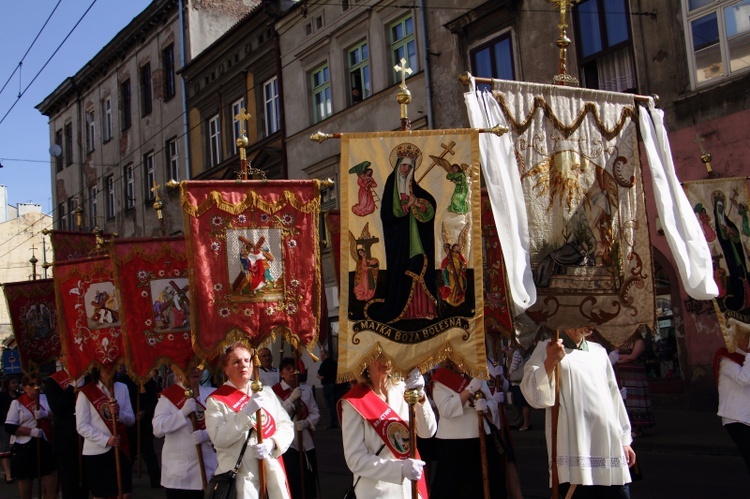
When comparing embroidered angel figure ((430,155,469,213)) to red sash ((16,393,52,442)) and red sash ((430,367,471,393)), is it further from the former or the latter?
red sash ((16,393,52,442))

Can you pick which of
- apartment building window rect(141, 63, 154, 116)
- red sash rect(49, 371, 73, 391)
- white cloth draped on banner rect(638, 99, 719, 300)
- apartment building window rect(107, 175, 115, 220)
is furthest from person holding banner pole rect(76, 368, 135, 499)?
apartment building window rect(107, 175, 115, 220)

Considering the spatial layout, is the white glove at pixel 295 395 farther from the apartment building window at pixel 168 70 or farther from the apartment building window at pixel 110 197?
the apartment building window at pixel 110 197

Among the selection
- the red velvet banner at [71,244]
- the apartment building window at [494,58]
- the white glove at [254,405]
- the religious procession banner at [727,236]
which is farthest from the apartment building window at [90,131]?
the white glove at [254,405]

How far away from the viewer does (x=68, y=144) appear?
136ft

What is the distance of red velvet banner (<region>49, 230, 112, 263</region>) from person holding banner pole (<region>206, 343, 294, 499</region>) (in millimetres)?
5136

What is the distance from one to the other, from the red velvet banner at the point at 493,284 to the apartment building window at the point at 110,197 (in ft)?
99.2

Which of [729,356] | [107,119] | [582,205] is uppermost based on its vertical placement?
[107,119]

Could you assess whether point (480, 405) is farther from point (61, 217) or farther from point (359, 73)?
point (61, 217)

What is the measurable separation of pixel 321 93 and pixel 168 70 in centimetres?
1077

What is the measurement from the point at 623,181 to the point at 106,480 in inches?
239

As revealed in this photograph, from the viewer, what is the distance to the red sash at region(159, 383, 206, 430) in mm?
7992

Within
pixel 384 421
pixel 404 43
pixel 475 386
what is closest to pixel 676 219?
pixel 475 386

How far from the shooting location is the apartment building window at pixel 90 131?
38.7 m

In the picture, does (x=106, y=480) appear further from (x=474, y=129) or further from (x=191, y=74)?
(x=191, y=74)
